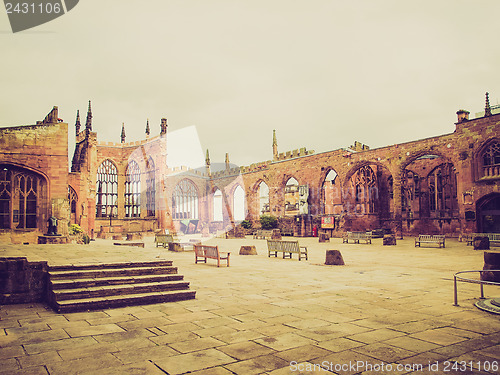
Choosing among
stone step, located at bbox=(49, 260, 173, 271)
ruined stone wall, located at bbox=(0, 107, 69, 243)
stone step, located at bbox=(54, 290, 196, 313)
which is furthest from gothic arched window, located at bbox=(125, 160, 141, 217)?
stone step, located at bbox=(54, 290, 196, 313)

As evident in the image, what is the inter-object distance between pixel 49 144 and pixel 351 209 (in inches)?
931

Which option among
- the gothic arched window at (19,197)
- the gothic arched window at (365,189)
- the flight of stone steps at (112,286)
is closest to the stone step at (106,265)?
the flight of stone steps at (112,286)

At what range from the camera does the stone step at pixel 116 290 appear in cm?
562

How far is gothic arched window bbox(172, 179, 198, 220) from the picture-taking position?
145ft

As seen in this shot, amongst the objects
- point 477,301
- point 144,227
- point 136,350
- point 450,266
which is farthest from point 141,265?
point 144,227

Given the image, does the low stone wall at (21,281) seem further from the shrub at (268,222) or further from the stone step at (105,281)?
the shrub at (268,222)

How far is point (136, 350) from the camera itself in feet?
12.2

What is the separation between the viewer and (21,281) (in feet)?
20.1

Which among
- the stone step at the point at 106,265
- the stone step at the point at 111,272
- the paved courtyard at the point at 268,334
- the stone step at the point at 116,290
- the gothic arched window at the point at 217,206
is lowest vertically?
the paved courtyard at the point at 268,334

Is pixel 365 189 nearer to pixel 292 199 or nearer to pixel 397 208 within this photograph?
pixel 397 208

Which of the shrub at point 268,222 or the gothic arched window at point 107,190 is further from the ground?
the gothic arched window at point 107,190

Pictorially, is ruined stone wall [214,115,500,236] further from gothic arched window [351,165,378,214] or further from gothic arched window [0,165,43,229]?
gothic arched window [0,165,43,229]

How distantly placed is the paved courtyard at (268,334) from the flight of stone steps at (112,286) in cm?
20

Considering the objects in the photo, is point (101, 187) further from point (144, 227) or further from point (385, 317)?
point (385, 317)
